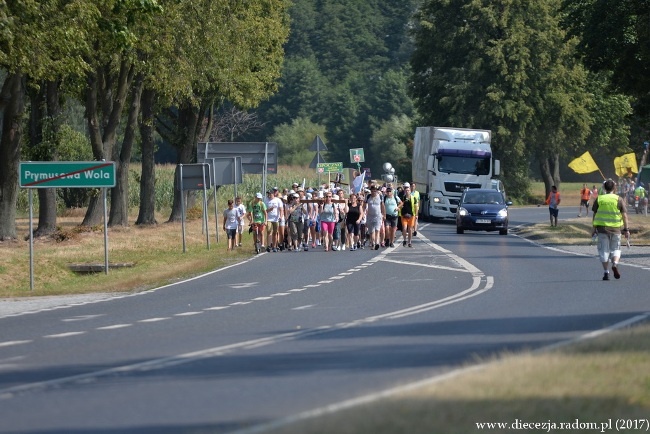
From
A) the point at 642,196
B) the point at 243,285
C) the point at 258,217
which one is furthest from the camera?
the point at 642,196

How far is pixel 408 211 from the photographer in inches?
1501

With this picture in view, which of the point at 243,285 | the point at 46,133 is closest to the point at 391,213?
the point at 46,133

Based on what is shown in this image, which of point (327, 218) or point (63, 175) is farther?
point (327, 218)

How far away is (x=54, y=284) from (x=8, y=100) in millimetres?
10321

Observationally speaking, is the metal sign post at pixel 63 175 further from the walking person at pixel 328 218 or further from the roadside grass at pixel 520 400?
the roadside grass at pixel 520 400

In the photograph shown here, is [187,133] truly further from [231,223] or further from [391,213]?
[391,213]

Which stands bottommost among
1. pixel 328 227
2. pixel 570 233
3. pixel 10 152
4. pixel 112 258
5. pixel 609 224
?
pixel 112 258

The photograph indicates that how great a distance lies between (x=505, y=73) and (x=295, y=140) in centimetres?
5917

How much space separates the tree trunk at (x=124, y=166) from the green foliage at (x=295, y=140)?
265 feet

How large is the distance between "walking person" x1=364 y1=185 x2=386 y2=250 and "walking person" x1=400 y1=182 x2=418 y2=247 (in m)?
0.80

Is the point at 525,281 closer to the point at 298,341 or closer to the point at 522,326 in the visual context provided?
the point at 522,326

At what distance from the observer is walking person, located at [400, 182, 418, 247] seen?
38.1m

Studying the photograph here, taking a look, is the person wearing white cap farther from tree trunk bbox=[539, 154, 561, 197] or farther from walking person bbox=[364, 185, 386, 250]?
tree trunk bbox=[539, 154, 561, 197]

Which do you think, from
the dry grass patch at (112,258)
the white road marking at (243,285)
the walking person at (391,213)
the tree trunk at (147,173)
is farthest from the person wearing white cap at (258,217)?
the tree trunk at (147,173)
